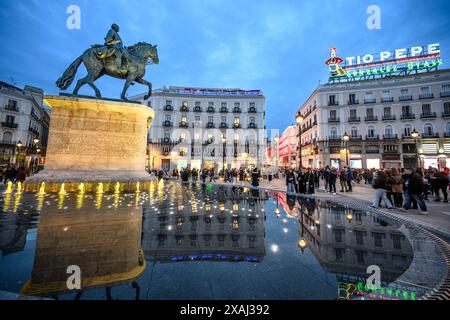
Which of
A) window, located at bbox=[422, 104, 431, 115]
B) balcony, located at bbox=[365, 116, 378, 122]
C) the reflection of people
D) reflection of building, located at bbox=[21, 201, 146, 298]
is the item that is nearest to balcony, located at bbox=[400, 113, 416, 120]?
window, located at bbox=[422, 104, 431, 115]

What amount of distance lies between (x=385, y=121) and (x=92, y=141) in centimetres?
4443

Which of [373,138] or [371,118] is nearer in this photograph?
[373,138]

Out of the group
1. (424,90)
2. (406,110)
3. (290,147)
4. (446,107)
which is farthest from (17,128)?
(446,107)

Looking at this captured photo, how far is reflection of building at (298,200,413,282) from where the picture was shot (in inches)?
108

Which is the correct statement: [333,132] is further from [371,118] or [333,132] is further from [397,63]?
[397,63]

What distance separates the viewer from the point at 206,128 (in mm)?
41250

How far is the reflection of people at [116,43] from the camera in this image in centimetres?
1000

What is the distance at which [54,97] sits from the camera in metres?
9.62

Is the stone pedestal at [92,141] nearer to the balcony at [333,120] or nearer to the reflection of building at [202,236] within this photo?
the reflection of building at [202,236]

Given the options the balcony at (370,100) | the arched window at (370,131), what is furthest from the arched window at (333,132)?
the balcony at (370,100)

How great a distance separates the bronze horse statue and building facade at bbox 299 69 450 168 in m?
32.4

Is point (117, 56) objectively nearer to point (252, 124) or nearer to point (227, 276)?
point (227, 276)

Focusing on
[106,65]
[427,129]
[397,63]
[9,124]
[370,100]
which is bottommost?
[106,65]

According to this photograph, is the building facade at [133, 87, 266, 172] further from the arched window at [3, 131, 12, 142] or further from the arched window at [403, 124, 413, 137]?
the arched window at [403, 124, 413, 137]
